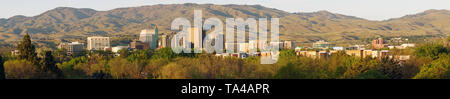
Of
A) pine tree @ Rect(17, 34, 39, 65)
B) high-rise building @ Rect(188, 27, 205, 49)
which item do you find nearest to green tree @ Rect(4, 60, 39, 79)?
pine tree @ Rect(17, 34, 39, 65)

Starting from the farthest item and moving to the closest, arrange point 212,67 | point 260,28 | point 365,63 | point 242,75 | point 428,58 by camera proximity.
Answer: point 260,28 < point 428,58 < point 212,67 < point 242,75 < point 365,63

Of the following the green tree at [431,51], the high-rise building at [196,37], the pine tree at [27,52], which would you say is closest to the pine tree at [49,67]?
the pine tree at [27,52]

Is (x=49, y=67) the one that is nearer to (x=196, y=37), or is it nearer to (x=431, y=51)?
(x=431, y=51)

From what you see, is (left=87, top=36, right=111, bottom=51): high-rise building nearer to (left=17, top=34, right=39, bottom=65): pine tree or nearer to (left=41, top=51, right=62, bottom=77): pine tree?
(left=17, top=34, right=39, bottom=65): pine tree

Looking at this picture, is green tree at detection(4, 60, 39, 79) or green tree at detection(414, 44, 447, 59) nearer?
green tree at detection(4, 60, 39, 79)

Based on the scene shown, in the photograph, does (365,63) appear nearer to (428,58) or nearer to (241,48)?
(428,58)
